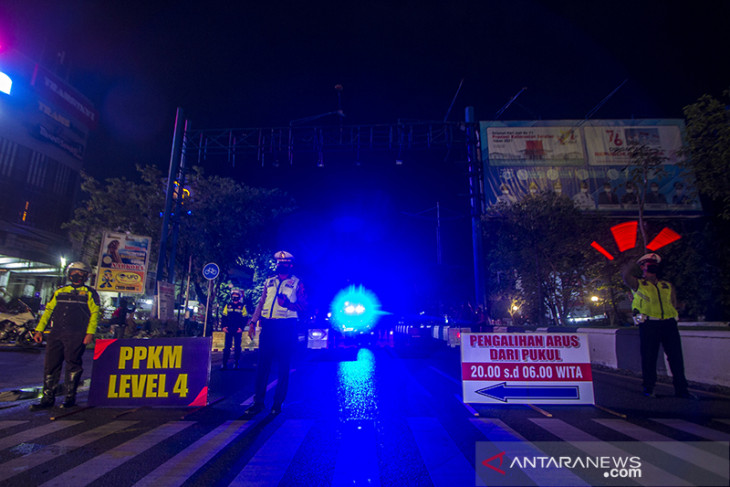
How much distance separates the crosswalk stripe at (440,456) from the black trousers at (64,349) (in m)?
4.84

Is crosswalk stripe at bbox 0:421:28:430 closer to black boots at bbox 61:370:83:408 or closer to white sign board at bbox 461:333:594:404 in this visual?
black boots at bbox 61:370:83:408

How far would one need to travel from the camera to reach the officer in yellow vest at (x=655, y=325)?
652 centimetres

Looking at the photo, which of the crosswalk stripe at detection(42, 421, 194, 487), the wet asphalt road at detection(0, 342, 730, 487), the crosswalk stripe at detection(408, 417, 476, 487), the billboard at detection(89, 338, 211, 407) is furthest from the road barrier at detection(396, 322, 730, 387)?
the crosswalk stripe at detection(42, 421, 194, 487)

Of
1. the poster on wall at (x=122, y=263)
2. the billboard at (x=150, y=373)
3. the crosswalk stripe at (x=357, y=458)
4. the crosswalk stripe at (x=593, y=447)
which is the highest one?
the poster on wall at (x=122, y=263)

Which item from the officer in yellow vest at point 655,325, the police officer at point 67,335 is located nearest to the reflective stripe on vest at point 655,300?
the officer in yellow vest at point 655,325

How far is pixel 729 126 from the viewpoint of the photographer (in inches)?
400

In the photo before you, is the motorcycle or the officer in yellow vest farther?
the motorcycle

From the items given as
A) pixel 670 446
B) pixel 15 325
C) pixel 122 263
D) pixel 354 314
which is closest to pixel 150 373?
pixel 670 446

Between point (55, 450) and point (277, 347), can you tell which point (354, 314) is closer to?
point (277, 347)

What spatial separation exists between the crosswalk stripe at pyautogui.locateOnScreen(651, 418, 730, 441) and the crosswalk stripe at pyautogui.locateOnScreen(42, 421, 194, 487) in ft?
17.6

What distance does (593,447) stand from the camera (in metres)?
3.89

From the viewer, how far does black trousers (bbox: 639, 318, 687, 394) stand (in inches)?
256

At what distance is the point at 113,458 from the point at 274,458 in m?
1.41

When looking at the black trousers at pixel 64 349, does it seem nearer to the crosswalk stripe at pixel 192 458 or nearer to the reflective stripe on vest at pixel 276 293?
the reflective stripe on vest at pixel 276 293
